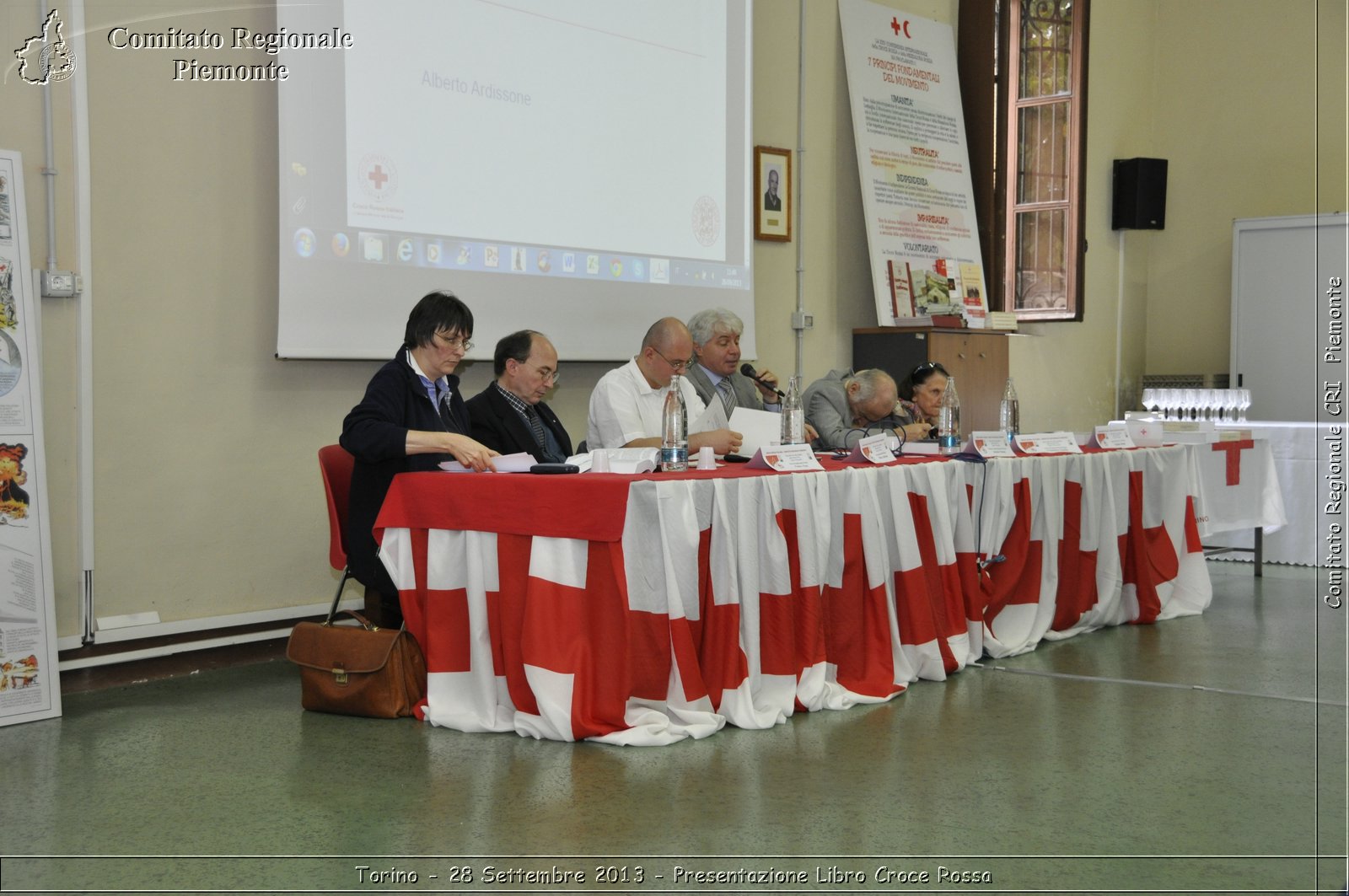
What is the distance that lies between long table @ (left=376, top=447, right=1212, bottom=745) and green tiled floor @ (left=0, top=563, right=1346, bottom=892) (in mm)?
99

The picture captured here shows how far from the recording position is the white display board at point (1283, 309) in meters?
7.45

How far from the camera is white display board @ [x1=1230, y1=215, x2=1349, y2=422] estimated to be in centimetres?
745

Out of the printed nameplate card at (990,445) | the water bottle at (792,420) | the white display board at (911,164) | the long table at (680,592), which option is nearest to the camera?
the long table at (680,592)

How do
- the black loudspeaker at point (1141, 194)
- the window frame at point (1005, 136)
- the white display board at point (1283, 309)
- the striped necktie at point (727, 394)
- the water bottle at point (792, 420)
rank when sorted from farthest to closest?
the black loudspeaker at point (1141, 194)
the white display board at point (1283, 309)
the window frame at point (1005, 136)
the striped necktie at point (727, 394)
the water bottle at point (792, 420)

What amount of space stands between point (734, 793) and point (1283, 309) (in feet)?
21.3

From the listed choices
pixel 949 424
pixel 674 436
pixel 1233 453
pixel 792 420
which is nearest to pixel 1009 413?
pixel 949 424

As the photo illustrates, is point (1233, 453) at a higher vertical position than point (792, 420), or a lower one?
lower

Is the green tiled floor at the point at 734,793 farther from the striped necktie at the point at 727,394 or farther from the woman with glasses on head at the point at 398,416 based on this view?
the striped necktie at the point at 727,394

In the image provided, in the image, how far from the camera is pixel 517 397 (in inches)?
144

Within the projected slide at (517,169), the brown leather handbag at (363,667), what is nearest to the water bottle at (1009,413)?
the projected slide at (517,169)

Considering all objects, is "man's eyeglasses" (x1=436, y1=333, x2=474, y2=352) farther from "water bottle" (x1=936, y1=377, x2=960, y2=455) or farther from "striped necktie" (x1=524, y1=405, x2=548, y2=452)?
"water bottle" (x1=936, y1=377, x2=960, y2=455)

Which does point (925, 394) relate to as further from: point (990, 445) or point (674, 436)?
point (674, 436)

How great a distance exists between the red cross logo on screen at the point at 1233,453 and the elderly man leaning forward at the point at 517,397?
3088 millimetres

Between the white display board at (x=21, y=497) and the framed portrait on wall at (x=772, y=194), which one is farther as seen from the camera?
the framed portrait on wall at (x=772, y=194)
